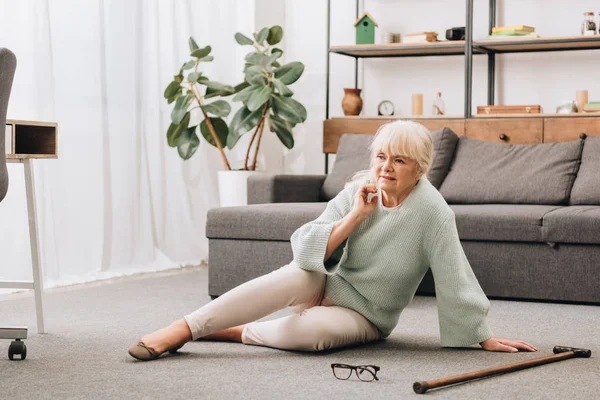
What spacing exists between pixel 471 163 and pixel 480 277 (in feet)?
2.77

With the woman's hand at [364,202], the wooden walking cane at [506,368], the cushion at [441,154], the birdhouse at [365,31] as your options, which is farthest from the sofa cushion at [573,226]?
the birdhouse at [365,31]

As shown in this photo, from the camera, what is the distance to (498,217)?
148 inches

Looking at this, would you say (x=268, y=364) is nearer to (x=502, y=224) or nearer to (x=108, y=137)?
(x=502, y=224)

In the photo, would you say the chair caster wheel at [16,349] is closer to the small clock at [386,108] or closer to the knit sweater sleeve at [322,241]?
the knit sweater sleeve at [322,241]

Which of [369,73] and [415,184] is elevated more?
[369,73]

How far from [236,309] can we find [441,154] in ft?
7.38

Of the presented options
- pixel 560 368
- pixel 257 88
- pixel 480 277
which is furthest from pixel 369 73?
pixel 560 368

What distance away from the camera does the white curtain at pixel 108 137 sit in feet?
13.7

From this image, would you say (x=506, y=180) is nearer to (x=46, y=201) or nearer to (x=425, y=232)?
(x=425, y=232)

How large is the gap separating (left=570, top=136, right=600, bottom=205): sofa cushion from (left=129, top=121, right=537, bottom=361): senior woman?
1.66 metres

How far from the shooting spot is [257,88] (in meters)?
5.04

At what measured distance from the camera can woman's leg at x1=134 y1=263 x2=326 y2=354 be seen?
8.36 ft

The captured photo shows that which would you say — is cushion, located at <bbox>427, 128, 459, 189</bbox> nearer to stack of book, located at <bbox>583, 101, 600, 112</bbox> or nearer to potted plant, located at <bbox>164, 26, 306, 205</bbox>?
stack of book, located at <bbox>583, 101, 600, 112</bbox>

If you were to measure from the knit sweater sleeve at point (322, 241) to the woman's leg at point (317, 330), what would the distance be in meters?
0.13
